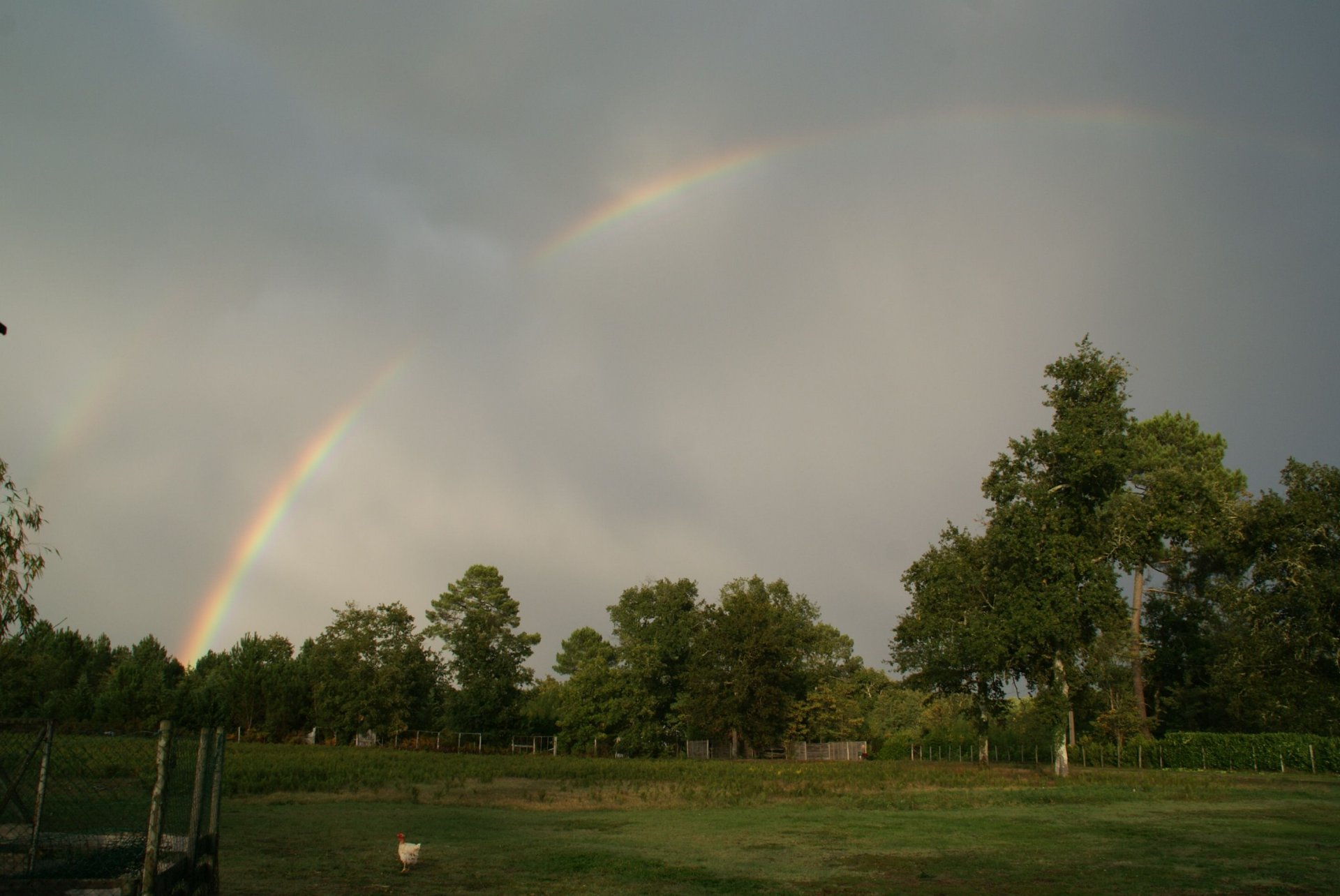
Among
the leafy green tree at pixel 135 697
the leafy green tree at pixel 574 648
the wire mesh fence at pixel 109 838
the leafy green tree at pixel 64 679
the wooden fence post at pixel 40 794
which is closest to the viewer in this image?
the wire mesh fence at pixel 109 838

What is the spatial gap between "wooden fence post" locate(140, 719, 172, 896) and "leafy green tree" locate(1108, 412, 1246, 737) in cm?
4439

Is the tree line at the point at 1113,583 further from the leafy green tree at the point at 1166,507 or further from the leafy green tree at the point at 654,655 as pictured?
the leafy green tree at the point at 654,655

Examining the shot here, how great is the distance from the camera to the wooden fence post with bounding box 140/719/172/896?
7531 mm

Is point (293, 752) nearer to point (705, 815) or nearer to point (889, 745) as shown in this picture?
point (705, 815)

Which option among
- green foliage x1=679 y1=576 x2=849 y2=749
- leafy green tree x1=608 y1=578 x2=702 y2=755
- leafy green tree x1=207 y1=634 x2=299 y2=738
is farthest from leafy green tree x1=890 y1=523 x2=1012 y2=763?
leafy green tree x1=207 y1=634 x2=299 y2=738

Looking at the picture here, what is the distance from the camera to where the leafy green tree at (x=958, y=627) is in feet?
145

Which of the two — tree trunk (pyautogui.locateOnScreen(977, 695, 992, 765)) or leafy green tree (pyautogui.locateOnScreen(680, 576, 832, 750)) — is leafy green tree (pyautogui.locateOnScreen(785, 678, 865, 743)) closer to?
leafy green tree (pyautogui.locateOnScreen(680, 576, 832, 750))

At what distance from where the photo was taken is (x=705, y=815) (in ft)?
75.4

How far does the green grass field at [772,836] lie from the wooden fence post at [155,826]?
4057mm

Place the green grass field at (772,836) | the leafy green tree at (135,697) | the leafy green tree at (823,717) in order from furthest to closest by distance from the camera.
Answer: the leafy green tree at (823,717), the leafy green tree at (135,697), the green grass field at (772,836)

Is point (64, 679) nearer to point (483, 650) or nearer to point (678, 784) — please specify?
point (483, 650)

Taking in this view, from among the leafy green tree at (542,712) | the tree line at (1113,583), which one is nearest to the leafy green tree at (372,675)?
the leafy green tree at (542,712)

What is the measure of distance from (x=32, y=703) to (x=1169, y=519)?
229ft

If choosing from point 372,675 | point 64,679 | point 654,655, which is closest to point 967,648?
point 654,655
